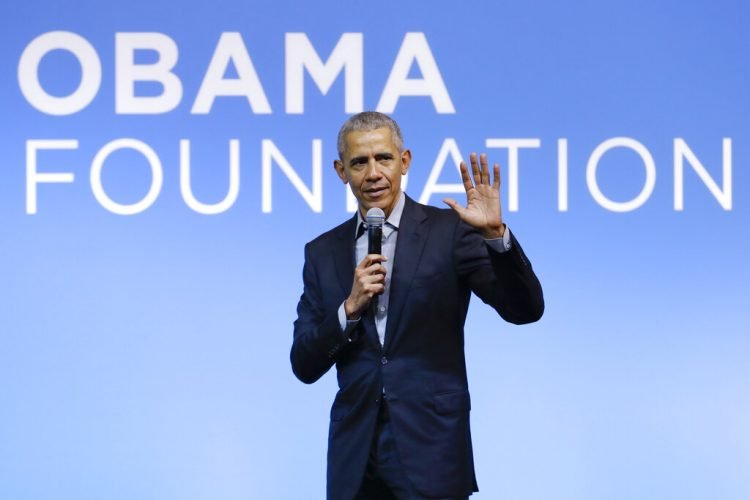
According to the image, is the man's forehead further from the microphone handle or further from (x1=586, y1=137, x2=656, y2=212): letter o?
(x1=586, y1=137, x2=656, y2=212): letter o

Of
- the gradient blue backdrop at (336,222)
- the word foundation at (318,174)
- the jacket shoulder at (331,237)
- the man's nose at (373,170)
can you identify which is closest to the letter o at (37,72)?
the gradient blue backdrop at (336,222)

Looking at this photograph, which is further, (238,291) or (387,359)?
(238,291)

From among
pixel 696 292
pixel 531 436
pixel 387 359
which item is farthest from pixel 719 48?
pixel 387 359

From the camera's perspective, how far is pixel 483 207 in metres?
2.03

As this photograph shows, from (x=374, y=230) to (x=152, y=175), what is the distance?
1.88 m

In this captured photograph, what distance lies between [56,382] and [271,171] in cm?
115

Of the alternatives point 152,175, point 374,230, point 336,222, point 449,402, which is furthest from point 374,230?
point 152,175

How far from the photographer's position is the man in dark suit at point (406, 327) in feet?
6.72

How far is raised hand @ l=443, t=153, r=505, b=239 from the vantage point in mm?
2010

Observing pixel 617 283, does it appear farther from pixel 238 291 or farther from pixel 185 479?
pixel 185 479

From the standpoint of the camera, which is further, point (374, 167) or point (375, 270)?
point (374, 167)

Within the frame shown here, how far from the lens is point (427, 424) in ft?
6.85

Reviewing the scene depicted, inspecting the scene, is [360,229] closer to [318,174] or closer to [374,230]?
[374,230]

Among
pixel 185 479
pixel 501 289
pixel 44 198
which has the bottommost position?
pixel 185 479
